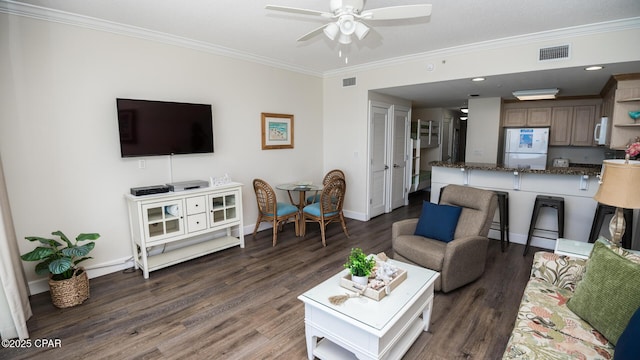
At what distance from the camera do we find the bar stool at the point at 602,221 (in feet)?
10.5

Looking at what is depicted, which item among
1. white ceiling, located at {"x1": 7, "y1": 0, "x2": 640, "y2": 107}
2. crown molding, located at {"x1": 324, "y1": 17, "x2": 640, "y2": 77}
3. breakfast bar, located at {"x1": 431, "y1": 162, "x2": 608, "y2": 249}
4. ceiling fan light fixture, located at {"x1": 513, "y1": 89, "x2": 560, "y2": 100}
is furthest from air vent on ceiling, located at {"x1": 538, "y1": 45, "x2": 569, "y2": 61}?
ceiling fan light fixture, located at {"x1": 513, "y1": 89, "x2": 560, "y2": 100}

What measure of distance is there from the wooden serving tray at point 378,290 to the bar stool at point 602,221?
9.06ft

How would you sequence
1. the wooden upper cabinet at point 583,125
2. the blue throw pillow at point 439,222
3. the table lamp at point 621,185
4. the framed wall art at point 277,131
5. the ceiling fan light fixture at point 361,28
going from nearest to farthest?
the table lamp at point 621,185 → the ceiling fan light fixture at point 361,28 → the blue throw pillow at point 439,222 → the framed wall art at point 277,131 → the wooden upper cabinet at point 583,125

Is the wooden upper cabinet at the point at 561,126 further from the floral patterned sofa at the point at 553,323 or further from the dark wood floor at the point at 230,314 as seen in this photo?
the floral patterned sofa at the point at 553,323

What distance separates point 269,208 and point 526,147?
17.0ft

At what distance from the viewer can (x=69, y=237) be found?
120 inches

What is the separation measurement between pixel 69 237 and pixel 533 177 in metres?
5.54

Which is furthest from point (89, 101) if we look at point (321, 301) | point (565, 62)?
point (565, 62)

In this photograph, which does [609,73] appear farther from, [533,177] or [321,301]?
[321,301]

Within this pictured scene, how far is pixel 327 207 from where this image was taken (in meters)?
4.28

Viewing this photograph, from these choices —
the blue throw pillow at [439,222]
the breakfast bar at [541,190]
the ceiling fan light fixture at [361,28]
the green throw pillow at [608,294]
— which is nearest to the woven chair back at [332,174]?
the breakfast bar at [541,190]

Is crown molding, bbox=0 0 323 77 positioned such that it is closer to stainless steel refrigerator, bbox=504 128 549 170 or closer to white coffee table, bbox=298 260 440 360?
white coffee table, bbox=298 260 440 360

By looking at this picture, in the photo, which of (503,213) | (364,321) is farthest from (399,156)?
(364,321)

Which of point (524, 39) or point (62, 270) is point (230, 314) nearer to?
point (62, 270)
